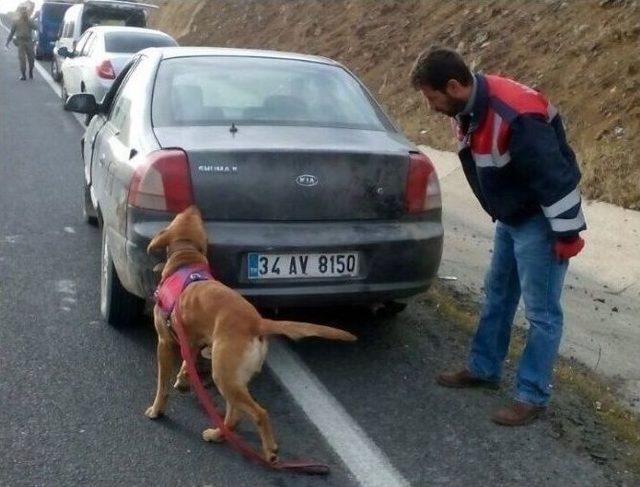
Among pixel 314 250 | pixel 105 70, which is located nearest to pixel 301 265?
pixel 314 250

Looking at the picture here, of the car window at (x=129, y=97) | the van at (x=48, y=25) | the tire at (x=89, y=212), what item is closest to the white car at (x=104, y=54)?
the tire at (x=89, y=212)

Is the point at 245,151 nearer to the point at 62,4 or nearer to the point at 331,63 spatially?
the point at 331,63

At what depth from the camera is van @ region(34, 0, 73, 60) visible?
98.3 ft

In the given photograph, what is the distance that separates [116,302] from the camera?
5.45 m

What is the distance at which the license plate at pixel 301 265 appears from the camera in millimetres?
4734

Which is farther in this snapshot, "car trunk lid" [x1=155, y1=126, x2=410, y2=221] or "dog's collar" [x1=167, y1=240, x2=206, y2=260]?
"car trunk lid" [x1=155, y1=126, x2=410, y2=221]

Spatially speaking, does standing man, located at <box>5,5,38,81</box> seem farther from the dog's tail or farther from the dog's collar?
the dog's tail

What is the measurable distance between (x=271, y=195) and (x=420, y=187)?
848mm

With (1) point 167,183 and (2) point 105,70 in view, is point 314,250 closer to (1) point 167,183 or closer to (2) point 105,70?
(1) point 167,183

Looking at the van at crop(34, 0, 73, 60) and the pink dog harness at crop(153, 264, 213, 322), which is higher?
the pink dog harness at crop(153, 264, 213, 322)

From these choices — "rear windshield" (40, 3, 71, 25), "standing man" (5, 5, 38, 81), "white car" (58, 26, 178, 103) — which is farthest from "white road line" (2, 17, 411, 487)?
"rear windshield" (40, 3, 71, 25)

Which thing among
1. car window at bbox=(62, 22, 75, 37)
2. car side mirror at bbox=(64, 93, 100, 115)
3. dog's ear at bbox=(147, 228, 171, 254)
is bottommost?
car window at bbox=(62, 22, 75, 37)

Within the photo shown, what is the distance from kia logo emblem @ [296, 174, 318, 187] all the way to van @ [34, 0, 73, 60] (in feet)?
87.9

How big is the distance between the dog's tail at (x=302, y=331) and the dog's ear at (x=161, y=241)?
766mm
